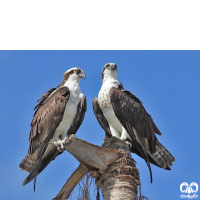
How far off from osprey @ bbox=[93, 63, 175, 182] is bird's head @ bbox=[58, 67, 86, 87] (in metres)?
0.62

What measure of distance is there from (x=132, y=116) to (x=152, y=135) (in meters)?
0.65

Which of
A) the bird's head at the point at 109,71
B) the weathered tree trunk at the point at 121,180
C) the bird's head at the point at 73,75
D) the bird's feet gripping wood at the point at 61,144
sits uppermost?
the bird's head at the point at 109,71

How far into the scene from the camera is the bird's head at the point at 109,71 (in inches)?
394

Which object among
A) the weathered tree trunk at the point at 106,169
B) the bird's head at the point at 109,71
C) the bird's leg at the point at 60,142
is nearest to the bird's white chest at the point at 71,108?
the bird's leg at the point at 60,142

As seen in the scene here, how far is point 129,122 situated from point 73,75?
1.82 m

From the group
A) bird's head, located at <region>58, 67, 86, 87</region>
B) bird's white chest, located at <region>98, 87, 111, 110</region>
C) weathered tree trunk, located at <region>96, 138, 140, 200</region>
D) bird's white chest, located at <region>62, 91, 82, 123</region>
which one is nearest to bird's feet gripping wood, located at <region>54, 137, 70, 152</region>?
bird's white chest, located at <region>62, 91, 82, 123</region>

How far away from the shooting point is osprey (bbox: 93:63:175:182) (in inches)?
358

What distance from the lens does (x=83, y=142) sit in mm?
7371

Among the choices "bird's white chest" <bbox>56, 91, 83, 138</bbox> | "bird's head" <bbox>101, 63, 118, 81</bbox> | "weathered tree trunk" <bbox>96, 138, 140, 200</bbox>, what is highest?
"bird's head" <bbox>101, 63, 118, 81</bbox>

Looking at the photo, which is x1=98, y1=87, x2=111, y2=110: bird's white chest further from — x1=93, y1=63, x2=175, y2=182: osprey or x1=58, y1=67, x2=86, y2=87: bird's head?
x1=58, y1=67, x2=86, y2=87: bird's head

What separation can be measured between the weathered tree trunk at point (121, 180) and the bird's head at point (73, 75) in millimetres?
2585

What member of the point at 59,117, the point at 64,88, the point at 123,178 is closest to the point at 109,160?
the point at 123,178

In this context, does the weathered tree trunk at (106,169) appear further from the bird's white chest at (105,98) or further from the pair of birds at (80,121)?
the bird's white chest at (105,98)

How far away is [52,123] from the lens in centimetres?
858
